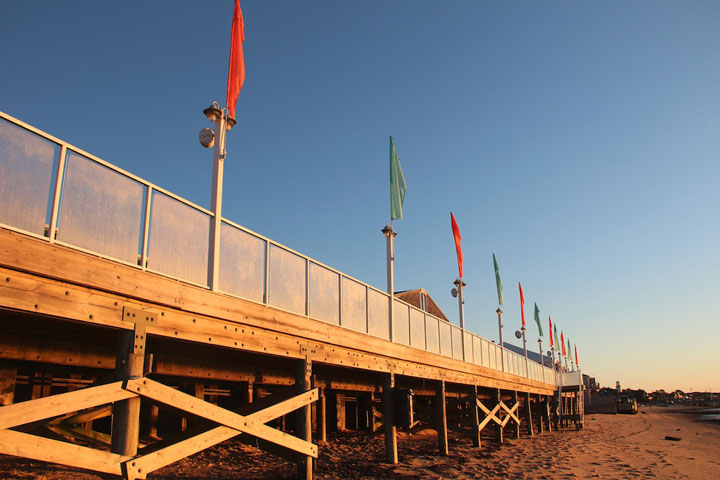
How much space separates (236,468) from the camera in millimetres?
10648

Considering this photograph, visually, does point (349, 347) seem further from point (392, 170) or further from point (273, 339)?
point (392, 170)

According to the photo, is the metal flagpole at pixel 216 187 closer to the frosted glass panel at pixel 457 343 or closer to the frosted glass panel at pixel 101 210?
the frosted glass panel at pixel 101 210

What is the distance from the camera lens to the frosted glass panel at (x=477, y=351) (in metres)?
19.0

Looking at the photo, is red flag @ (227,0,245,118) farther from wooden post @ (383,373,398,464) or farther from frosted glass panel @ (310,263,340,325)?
wooden post @ (383,373,398,464)

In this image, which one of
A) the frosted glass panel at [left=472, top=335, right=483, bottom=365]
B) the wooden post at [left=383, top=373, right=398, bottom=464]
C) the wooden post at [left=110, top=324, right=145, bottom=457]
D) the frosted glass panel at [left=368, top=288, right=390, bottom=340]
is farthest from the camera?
the frosted glass panel at [left=472, top=335, right=483, bottom=365]

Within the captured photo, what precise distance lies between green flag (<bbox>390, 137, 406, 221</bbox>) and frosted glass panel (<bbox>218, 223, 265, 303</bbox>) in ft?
23.1

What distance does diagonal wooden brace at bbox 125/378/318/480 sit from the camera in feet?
19.8

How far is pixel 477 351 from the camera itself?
19.3 meters

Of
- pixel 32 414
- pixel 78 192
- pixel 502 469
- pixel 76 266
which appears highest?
pixel 78 192

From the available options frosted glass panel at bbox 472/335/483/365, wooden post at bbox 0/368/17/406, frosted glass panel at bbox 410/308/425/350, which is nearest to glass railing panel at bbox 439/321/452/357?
frosted glass panel at bbox 410/308/425/350

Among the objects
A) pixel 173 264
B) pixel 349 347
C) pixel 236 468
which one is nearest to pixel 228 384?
pixel 236 468

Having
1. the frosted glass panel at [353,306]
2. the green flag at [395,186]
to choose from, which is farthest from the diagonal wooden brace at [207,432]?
the green flag at [395,186]

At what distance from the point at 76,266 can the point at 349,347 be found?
5.95 m

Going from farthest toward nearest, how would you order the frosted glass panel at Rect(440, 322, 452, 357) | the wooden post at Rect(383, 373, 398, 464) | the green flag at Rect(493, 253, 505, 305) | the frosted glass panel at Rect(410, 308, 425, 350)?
the green flag at Rect(493, 253, 505, 305) < the frosted glass panel at Rect(440, 322, 452, 357) < the frosted glass panel at Rect(410, 308, 425, 350) < the wooden post at Rect(383, 373, 398, 464)
